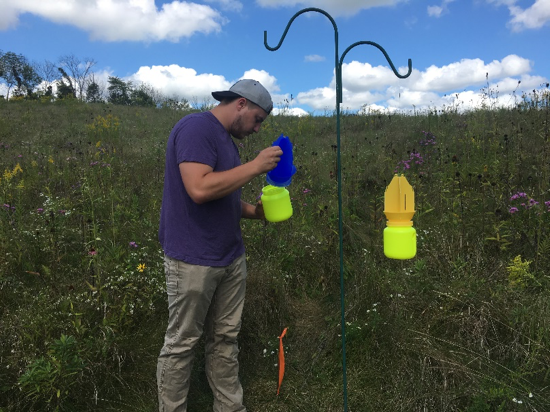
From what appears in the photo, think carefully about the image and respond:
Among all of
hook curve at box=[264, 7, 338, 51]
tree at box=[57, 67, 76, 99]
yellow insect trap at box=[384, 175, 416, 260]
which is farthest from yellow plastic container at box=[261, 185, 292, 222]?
tree at box=[57, 67, 76, 99]

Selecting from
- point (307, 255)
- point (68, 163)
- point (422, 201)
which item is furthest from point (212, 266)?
point (68, 163)

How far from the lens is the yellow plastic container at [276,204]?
196 cm

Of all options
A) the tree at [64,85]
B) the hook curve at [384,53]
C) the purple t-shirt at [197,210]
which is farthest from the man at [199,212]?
the tree at [64,85]

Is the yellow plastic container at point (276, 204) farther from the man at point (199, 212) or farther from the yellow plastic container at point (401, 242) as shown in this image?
the yellow plastic container at point (401, 242)

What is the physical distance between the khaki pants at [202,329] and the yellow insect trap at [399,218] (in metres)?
0.86

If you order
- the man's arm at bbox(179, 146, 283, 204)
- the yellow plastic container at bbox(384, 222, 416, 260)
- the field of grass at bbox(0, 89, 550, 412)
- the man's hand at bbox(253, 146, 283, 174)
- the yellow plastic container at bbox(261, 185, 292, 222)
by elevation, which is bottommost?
the field of grass at bbox(0, 89, 550, 412)

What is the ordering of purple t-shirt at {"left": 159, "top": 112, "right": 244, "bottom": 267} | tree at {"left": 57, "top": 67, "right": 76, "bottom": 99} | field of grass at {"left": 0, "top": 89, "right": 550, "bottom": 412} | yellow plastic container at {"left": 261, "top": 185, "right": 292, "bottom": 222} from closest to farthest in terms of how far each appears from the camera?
purple t-shirt at {"left": 159, "top": 112, "right": 244, "bottom": 267} → yellow plastic container at {"left": 261, "top": 185, "right": 292, "bottom": 222} → field of grass at {"left": 0, "top": 89, "right": 550, "bottom": 412} → tree at {"left": 57, "top": 67, "right": 76, "bottom": 99}

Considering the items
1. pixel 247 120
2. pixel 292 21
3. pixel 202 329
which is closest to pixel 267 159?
pixel 247 120

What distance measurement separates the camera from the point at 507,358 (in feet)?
7.68

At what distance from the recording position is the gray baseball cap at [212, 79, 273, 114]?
1.82 meters

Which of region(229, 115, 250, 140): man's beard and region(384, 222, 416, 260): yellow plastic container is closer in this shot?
region(384, 222, 416, 260): yellow plastic container

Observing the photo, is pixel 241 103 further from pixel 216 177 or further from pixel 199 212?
pixel 199 212

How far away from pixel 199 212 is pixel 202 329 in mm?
640

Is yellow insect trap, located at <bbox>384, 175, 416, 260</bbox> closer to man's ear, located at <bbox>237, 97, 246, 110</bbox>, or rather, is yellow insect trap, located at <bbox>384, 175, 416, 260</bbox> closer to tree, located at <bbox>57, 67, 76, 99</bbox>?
man's ear, located at <bbox>237, 97, 246, 110</bbox>
